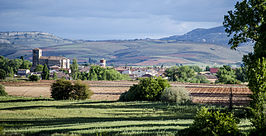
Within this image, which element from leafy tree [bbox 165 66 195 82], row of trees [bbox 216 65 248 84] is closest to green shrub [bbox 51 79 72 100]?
row of trees [bbox 216 65 248 84]

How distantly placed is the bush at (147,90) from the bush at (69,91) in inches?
208

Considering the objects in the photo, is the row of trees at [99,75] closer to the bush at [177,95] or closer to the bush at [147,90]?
the bush at [147,90]

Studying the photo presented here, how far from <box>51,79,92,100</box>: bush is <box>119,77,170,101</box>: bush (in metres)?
5.28

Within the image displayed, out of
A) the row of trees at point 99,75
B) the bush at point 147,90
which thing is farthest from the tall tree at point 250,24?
the row of trees at point 99,75

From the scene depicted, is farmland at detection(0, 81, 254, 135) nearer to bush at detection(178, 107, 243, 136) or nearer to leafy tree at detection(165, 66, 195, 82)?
bush at detection(178, 107, 243, 136)

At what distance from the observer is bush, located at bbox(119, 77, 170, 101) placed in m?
34.5

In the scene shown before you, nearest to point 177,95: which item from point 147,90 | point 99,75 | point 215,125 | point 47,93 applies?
point 147,90

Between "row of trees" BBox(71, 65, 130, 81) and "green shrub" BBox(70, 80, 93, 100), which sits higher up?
"green shrub" BBox(70, 80, 93, 100)

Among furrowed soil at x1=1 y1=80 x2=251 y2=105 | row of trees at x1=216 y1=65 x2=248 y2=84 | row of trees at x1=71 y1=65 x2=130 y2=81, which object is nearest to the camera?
furrowed soil at x1=1 y1=80 x2=251 y2=105

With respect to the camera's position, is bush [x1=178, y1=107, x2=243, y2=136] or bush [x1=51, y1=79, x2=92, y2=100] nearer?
bush [x1=178, y1=107, x2=243, y2=136]

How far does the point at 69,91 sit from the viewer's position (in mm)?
37875

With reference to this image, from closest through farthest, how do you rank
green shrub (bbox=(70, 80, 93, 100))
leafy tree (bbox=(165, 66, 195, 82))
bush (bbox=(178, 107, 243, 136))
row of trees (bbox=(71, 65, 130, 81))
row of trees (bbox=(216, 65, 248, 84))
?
bush (bbox=(178, 107, 243, 136)) < green shrub (bbox=(70, 80, 93, 100)) < row of trees (bbox=(216, 65, 248, 84)) < leafy tree (bbox=(165, 66, 195, 82)) < row of trees (bbox=(71, 65, 130, 81))

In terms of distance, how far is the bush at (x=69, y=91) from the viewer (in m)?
37.7

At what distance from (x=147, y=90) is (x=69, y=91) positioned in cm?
978
